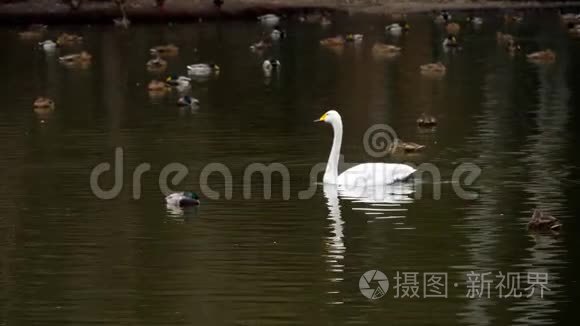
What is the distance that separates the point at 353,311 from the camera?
17156 mm

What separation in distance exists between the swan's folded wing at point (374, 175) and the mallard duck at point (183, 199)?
2941 mm

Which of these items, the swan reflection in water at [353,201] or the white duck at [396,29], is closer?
the swan reflection in water at [353,201]

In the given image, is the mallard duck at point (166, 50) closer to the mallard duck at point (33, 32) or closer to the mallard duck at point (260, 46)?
the mallard duck at point (260, 46)

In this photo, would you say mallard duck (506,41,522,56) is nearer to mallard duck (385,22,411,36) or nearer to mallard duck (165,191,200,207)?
mallard duck (385,22,411,36)

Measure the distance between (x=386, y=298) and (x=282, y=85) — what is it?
2979 cm

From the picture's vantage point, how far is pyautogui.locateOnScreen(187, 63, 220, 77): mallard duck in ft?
169

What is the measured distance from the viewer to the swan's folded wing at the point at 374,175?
26.0 meters

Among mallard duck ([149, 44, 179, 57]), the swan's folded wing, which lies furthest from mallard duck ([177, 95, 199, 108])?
mallard duck ([149, 44, 179, 57])

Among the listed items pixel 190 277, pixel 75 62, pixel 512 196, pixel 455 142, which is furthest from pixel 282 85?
pixel 190 277

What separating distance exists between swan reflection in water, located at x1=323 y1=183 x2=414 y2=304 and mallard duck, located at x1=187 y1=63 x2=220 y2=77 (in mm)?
25767

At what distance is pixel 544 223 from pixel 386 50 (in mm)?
40247

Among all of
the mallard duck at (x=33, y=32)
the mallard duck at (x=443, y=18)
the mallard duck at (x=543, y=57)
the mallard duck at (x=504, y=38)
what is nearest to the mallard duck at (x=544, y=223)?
the mallard duck at (x=543, y=57)

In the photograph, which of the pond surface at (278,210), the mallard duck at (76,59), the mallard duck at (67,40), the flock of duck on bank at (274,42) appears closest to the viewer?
the pond surface at (278,210)

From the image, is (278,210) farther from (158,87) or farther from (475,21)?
(475,21)
